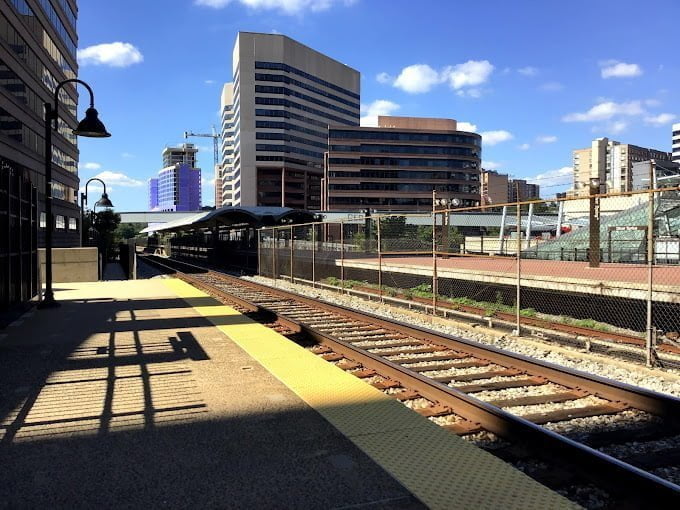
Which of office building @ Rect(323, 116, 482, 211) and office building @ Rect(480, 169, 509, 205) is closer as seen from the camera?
office building @ Rect(323, 116, 482, 211)

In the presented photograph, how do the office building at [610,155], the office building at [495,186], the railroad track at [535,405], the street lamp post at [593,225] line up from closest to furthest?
1. the railroad track at [535,405]
2. the street lamp post at [593,225]
3. the office building at [610,155]
4. the office building at [495,186]

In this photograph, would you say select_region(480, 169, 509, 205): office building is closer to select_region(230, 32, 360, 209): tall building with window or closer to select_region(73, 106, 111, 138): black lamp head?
select_region(230, 32, 360, 209): tall building with window

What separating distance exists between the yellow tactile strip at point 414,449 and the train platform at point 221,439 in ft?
0.05

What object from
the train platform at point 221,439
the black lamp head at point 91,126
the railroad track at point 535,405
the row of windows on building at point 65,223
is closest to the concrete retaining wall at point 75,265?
the black lamp head at point 91,126

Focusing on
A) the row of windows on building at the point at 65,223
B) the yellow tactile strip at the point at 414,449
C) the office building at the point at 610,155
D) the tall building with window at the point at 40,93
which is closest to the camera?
the yellow tactile strip at the point at 414,449

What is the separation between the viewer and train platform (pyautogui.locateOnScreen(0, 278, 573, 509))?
Result: 143 inches

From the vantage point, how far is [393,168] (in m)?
141

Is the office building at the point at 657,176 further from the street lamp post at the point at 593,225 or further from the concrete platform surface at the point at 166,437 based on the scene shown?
the concrete platform surface at the point at 166,437

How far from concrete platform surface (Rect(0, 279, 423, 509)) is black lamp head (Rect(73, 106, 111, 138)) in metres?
6.65

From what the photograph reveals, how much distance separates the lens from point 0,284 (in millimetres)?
11094

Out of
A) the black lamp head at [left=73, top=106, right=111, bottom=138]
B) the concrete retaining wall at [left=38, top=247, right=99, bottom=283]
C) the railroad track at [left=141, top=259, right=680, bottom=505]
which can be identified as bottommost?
the railroad track at [left=141, top=259, right=680, bottom=505]

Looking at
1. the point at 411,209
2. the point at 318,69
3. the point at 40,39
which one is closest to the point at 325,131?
the point at 318,69

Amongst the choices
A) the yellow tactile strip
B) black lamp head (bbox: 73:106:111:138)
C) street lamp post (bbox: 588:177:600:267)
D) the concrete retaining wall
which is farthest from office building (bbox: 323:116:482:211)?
the yellow tactile strip

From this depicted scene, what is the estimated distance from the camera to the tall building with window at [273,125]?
15762cm
